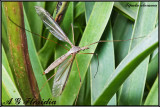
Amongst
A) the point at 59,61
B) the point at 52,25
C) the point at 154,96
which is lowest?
the point at 154,96

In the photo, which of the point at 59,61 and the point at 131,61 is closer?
the point at 131,61

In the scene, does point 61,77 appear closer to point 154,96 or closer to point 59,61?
→ point 59,61

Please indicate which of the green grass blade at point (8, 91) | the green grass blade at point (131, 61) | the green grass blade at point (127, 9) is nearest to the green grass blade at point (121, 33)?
the green grass blade at point (127, 9)

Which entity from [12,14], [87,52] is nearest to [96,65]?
[87,52]

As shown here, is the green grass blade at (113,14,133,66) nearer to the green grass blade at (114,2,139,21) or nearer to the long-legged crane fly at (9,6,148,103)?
the green grass blade at (114,2,139,21)

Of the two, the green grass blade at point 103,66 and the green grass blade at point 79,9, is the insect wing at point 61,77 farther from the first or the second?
the green grass blade at point 79,9

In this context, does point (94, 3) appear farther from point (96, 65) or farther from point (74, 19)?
point (96, 65)

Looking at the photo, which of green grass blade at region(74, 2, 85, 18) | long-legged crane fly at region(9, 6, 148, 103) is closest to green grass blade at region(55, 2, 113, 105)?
long-legged crane fly at region(9, 6, 148, 103)

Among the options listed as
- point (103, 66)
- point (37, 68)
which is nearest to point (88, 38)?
point (103, 66)

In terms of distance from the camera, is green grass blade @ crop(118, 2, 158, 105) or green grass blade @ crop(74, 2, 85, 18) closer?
green grass blade @ crop(118, 2, 158, 105)
